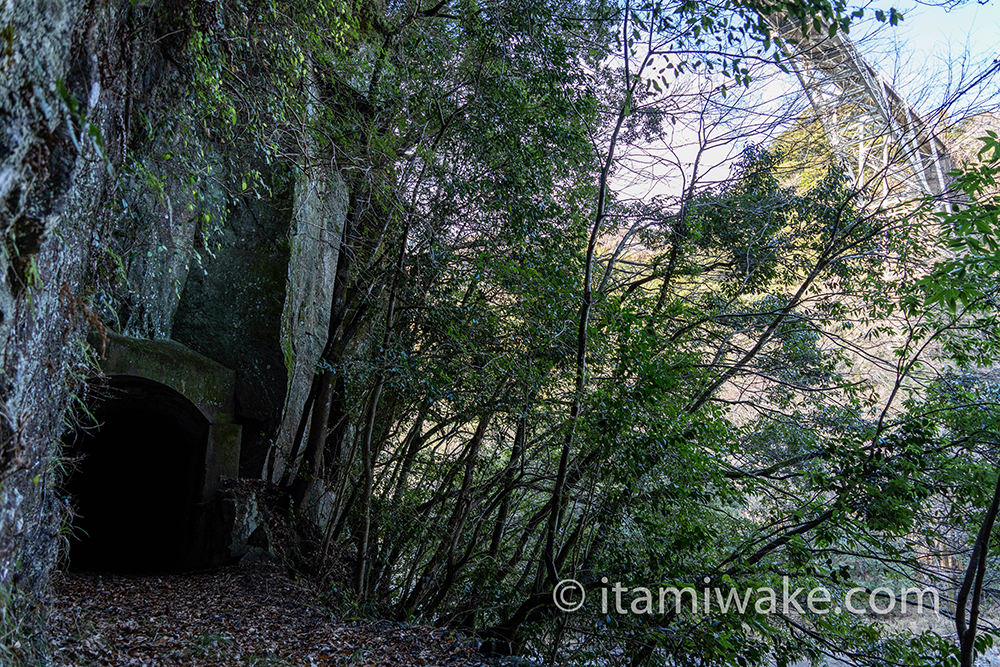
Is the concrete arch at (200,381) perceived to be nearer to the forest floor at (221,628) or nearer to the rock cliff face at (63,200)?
the rock cliff face at (63,200)

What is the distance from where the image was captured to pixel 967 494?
5.06 metres

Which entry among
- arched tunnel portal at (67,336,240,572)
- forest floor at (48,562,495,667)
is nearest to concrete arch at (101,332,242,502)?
arched tunnel portal at (67,336,240,572)

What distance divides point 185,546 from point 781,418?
7065mm

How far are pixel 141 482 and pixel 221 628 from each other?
402 cm

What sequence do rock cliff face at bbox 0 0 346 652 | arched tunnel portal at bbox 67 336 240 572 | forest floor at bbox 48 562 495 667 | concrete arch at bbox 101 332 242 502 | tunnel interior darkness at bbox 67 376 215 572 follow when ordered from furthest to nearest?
tunnel interior darkness at bbox 67 376 215 572 → arched tunnel portal at bbox 67 336 240 572 → concrete arch at bbox 101 332 242 502 → forest floor at bbox 48 562 495 667 → rock cliff face at bbox 0 0 346 652

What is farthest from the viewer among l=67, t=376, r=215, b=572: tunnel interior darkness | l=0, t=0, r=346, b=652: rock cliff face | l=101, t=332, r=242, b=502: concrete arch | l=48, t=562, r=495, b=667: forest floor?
l=67, t=376, r=215, b=572: tunnel interior darkness

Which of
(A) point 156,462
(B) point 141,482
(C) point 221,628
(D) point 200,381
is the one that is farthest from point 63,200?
(B) point 141,482

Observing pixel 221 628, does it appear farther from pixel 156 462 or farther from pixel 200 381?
pixel 156 462

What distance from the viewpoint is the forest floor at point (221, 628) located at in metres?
4.72

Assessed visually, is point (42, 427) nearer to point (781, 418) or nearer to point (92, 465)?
point (92, 465)

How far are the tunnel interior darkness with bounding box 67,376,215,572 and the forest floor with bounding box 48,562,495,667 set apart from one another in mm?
795

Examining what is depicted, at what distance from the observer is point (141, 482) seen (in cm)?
873

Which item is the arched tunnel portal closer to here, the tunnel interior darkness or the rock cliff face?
the tunnel interior darkness

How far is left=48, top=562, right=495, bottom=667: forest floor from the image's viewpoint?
472 centimetres
